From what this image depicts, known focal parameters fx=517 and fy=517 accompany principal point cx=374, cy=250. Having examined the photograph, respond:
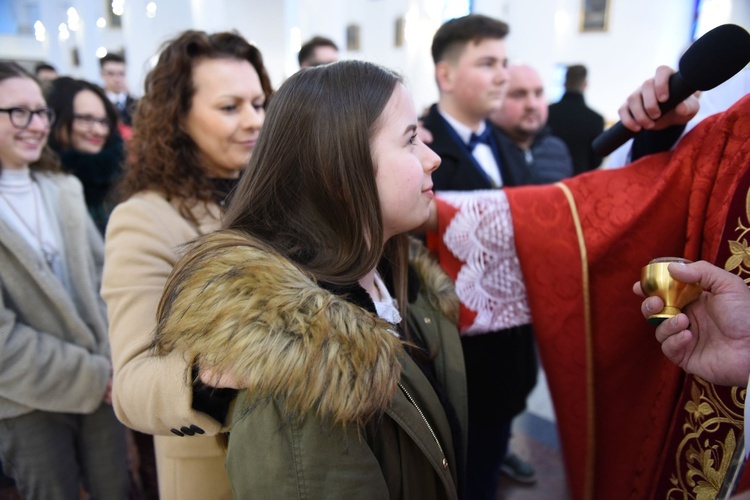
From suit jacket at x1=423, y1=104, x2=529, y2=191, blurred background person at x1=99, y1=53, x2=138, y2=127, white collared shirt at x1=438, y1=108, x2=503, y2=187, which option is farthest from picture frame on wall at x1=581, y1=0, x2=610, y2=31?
suit jacket at x1=423, y1=104, x2=529, y2=191

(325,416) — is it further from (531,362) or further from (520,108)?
(520,108)

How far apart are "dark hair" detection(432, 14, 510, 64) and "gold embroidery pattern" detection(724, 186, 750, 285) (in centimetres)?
168

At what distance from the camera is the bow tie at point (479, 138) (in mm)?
2477

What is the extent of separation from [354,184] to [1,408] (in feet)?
4.91

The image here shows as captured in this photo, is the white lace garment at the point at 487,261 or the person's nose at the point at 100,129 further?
the person's nose at the point at 100,129

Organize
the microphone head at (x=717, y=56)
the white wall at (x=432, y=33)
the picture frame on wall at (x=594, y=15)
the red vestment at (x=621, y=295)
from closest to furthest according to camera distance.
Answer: the microphone head at (x=717, y=56), the red vestment at (x=621, y=295), the white wall at (x=432, y=33), the picture frame on wall at (x=594, y=15)

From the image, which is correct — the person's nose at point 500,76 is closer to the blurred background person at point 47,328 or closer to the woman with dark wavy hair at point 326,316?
the woman with dark wavy hair at point 326,316

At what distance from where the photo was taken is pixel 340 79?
42.6 inches

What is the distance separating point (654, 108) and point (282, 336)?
1051mm

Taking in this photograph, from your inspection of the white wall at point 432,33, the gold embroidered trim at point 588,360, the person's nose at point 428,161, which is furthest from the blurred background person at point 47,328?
the white wall at point 432,33

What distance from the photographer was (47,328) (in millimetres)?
1799

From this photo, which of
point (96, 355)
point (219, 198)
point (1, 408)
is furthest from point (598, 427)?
point (1, 408)

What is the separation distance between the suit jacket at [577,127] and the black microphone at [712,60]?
3.71m

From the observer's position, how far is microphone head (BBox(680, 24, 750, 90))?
3.58 feet
